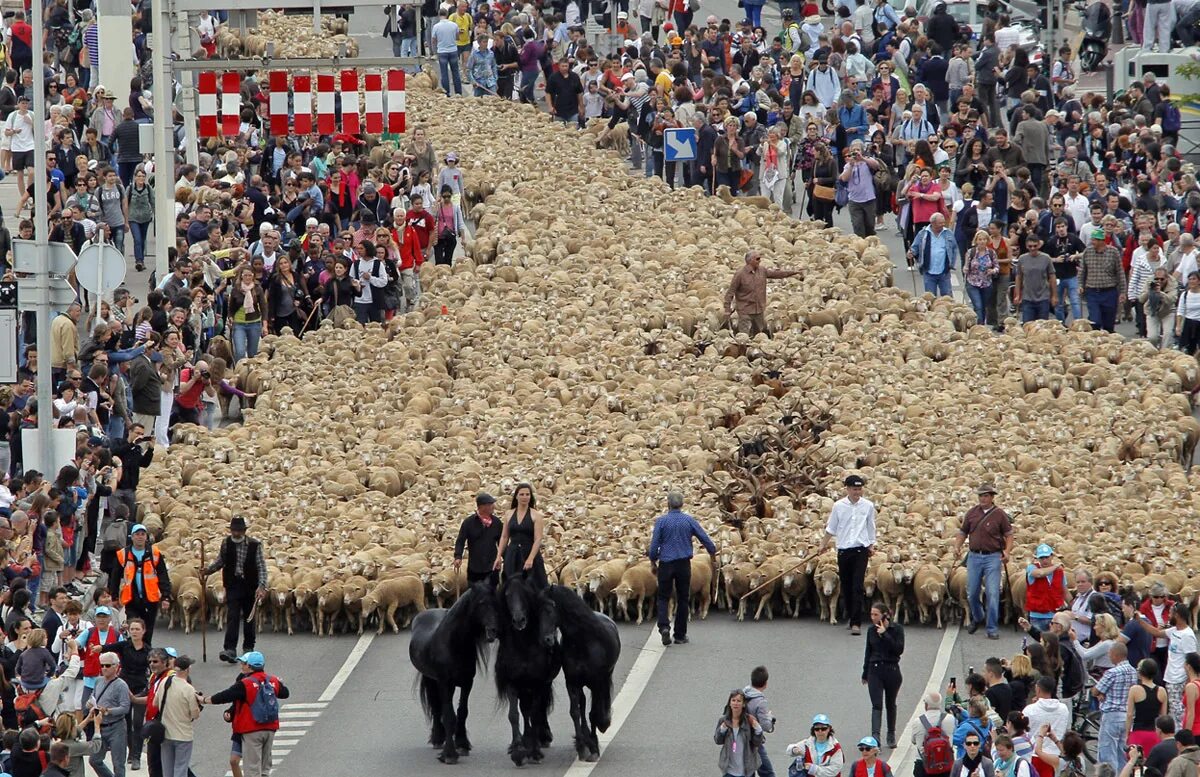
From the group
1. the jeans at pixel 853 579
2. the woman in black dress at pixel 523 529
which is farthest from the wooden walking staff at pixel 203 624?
the jeans at pixel 853 579

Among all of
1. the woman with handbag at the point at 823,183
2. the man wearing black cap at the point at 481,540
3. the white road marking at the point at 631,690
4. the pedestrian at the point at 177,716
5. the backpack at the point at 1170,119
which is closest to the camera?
the pedestrian at the point at 177,716

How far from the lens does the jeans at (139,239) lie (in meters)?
38.4

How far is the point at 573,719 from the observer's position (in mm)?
23531

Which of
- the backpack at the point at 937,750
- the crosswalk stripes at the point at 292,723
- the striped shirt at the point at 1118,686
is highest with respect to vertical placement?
the striped shirt at the point at 1118,686

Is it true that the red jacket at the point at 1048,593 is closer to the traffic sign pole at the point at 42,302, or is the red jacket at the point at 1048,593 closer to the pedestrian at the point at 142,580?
the pedestrian at the point at 142,580

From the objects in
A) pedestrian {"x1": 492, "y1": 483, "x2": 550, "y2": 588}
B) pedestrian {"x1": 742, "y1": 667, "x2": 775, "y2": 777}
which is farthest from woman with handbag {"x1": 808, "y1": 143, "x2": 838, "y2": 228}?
pedestrian {"x1": 742, "y1": 667, "x2": 775, "y2": 777}

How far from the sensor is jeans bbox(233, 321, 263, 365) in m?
34.9

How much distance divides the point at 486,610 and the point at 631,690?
3120 millimetres

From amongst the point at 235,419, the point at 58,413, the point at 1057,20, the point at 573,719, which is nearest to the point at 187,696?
the point at 573,719

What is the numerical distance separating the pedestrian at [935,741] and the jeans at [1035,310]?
15254 mm

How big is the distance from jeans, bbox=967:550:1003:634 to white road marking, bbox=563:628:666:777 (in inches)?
127

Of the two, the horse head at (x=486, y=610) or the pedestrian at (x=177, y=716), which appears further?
the horse head at (x=486, y=610)

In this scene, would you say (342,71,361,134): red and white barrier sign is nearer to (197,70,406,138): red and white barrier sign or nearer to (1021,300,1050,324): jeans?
(197,70,406,138): red and white barrier sign

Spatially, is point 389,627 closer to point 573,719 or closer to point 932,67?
point 573,719
